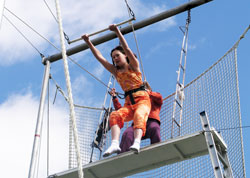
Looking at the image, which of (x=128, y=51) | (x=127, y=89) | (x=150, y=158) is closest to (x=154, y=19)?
(x=128, y=51)

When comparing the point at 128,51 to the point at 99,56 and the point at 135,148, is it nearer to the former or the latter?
the point at 99,56

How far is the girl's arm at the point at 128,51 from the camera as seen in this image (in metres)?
5.05

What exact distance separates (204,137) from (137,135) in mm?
646

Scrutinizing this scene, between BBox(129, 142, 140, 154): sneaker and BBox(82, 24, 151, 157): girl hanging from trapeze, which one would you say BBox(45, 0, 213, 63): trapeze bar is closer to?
BBox(82, 24, 151, 157): girl hanging from trapeze

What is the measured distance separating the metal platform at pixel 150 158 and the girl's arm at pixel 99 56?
1104 mm

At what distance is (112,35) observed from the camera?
570 centimetres

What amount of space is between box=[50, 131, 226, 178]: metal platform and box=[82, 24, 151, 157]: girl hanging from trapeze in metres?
0.14

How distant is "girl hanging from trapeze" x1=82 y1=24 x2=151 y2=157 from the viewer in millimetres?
4719

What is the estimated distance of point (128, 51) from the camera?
504cm

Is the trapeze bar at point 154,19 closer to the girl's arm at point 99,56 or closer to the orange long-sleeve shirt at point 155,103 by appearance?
the girl's arm at point 99,56

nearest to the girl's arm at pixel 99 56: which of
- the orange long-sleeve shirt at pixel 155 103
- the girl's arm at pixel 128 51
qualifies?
the girl's arm at pixel 128 51

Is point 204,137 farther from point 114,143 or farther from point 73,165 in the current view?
point 73,165

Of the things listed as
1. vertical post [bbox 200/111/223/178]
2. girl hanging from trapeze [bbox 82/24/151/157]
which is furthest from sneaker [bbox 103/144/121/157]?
vertical post [bbox 200/111/223/178]

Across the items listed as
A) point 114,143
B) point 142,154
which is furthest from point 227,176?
point 114,143
